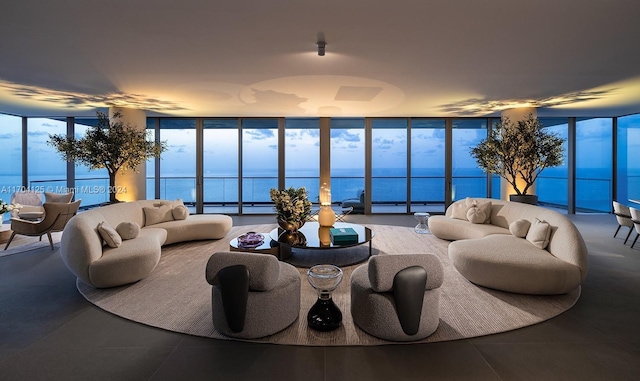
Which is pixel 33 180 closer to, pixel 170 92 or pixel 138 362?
pixel 170 92

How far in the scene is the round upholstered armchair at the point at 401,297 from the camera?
2.43 meters

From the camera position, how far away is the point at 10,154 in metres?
8.97

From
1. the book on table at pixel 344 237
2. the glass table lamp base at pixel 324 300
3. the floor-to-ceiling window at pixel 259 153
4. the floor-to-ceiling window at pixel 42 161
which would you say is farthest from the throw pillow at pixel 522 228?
the floor-to-ceiling window at pixel 42 161

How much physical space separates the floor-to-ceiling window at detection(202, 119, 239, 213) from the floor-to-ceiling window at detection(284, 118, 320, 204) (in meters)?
1.51

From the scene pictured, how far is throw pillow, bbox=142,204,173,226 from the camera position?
544 centimetres

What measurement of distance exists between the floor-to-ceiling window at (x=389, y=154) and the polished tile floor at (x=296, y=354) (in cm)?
646

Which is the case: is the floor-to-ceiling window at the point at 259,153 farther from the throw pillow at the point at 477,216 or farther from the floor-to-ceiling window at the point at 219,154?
the throw pillow at the point at 477,216

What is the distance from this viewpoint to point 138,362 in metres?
2.25

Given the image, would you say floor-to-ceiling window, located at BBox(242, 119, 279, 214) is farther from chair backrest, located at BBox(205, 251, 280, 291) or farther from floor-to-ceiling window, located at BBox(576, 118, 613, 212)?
floor-to-ceiling window, located at BBox(576, 118, 613, 212)

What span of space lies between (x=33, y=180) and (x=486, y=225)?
1180 centimetres

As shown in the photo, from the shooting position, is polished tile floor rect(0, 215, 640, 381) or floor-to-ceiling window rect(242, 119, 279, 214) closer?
polished tile floor rect(0, 215, 640, 381)

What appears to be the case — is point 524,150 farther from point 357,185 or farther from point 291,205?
point 291,205

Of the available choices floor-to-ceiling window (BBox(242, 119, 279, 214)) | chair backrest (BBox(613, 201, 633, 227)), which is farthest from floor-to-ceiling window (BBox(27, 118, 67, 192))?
chair backrest (BBox(613, 201, 633, 227))

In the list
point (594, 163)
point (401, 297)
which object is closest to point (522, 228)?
point (401, 297)
